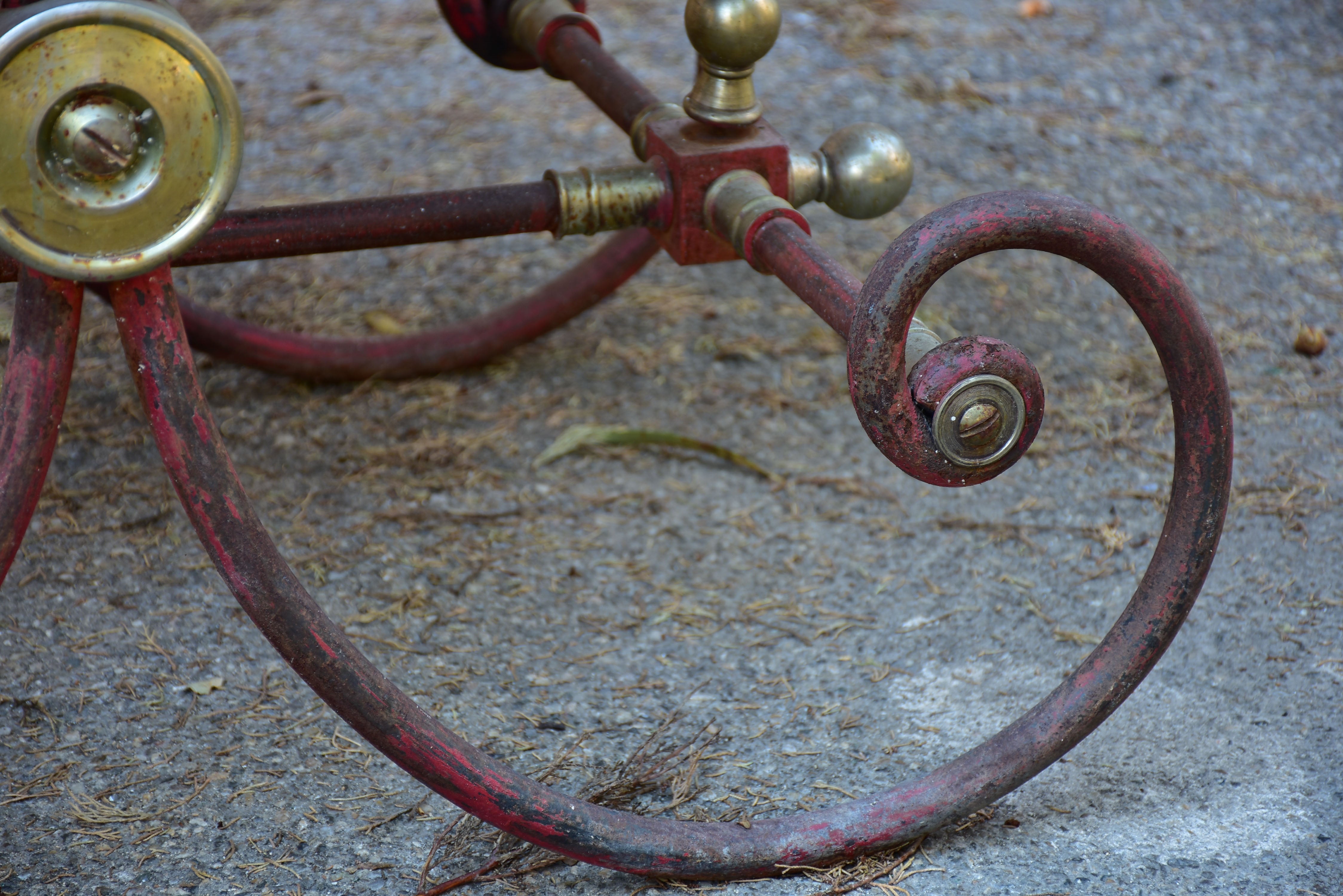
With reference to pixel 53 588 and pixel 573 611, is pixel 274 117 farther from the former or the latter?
pixel 573 611

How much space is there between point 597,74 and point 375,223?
1.41ft

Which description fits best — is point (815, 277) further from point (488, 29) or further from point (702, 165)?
point (488, 29)

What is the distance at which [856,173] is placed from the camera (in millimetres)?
1475

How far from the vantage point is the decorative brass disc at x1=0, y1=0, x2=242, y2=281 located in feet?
3.01

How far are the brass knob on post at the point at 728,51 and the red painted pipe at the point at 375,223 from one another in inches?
8.1

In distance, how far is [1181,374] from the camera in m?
1.13

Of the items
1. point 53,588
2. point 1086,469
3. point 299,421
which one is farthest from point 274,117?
point 1086,469

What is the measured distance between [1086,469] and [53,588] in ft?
4.92

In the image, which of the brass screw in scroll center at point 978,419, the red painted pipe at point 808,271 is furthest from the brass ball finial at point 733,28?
the brass screw in scroll center at point 978,419

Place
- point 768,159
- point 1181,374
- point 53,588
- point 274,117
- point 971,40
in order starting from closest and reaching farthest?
1. point 1181,374
2. point 768,159
3. point 53,588
4. point 274,117
5. point 971,40

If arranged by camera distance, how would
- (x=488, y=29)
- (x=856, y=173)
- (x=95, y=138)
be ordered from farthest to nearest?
(x=488, y=29) → (x=856, y=173) → (x=95, y=138)

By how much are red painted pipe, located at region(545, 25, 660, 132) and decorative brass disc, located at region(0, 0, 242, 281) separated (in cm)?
67

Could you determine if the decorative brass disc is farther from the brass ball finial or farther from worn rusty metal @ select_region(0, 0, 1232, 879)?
the brass ball finial

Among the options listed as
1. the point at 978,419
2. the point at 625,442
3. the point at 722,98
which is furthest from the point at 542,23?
the point at 978,419
